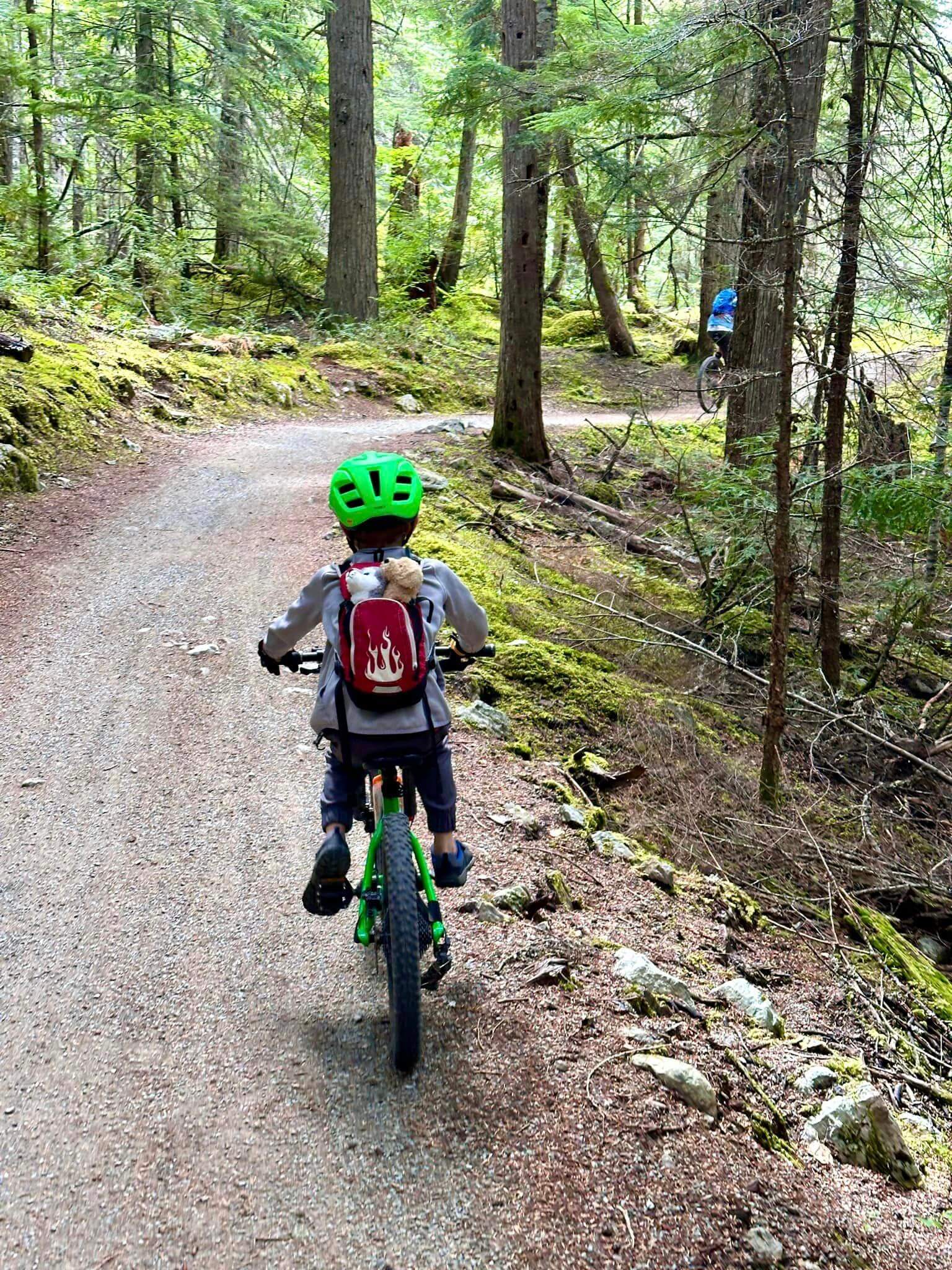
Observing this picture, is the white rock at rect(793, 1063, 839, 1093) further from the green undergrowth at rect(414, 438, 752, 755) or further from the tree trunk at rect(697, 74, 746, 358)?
the tree trunk at rect(697, 74, 746, 358)

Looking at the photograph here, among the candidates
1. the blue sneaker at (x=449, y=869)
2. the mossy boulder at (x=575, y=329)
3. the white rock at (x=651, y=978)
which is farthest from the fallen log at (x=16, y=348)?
the mossy boulder at (x=575, y=329)

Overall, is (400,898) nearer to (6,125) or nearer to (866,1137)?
(866,1137)

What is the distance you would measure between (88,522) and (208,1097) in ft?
23.0

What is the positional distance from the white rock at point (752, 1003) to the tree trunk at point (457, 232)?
21.5m

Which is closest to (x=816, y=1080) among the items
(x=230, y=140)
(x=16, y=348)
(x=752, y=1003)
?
(x=752, y=1003)

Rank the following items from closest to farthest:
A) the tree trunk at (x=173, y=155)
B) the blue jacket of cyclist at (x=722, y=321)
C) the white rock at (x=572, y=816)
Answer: the white rock at (x=572, y=816) → the blue jacket of cyclist at (x=722, y=321) → the tree trunk at (x=173, y=155)

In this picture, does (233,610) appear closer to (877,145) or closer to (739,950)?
(739,950)

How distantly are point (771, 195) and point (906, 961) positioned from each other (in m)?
6.74

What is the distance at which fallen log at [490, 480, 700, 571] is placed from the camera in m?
10.4

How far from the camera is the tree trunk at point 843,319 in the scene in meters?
6.03

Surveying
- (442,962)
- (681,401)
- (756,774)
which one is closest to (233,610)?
(756,774)

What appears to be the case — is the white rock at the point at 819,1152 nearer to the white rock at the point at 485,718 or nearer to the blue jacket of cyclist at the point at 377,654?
the blue jacket of cyclist at the point at 377,654

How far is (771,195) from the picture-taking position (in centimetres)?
840

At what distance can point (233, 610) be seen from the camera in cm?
715
